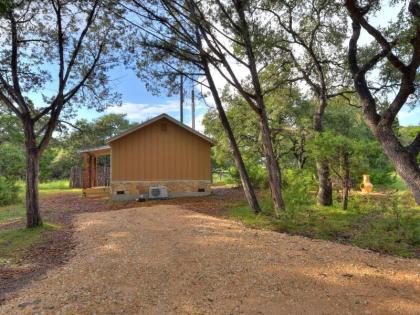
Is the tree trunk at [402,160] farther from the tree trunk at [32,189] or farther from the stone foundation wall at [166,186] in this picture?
the stone foundation wall at [166,186]

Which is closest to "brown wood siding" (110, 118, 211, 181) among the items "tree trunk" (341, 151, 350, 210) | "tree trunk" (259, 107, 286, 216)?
"tree trunk" (259, 107, 286, 216)

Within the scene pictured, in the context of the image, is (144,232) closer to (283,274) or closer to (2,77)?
(283,274)

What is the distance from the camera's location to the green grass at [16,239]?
6955 mm

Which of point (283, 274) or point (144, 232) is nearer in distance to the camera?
point (283, 274)

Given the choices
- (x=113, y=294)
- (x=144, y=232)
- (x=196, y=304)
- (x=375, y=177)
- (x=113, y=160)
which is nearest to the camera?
(x=196, y=304)

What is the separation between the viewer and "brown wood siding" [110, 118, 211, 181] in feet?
54.8

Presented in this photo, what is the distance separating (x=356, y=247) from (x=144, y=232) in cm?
446

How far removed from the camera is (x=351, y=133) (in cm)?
2302

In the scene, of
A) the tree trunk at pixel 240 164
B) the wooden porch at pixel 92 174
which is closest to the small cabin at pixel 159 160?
the wooden porch at pixel 92 174

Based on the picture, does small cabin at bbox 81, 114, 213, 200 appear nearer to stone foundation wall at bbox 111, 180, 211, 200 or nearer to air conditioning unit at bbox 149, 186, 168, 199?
stone foundation wall at bbox 111, 180, 211, 200

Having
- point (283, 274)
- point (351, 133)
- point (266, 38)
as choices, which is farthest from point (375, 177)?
point (283, 274)

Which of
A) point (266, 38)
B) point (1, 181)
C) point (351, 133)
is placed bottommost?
point (1, 181)

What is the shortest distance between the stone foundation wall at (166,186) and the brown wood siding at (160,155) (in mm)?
221

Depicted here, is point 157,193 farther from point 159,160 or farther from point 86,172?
point 86,172
